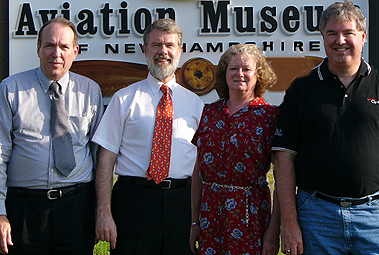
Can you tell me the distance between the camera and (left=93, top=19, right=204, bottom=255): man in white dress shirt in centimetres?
252

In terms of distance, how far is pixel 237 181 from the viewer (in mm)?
2131

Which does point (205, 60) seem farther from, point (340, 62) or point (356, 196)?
point (356, 196)

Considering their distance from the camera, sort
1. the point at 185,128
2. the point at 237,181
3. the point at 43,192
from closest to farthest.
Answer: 1. the point at 237,181
2. the point at 43,192
3. the point at 185,128

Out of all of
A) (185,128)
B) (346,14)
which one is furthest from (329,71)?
(185,128)

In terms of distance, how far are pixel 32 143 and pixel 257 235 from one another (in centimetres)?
137

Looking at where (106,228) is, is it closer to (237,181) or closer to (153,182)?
(153,182)

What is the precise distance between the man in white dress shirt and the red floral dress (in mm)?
371

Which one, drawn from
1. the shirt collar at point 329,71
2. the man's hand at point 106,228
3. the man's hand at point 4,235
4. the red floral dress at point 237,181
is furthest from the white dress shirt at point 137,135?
the shirt collar at point 329,71

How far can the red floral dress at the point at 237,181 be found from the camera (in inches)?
82.7

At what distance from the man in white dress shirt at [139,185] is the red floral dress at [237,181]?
1.22ft

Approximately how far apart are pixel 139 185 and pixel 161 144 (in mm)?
288

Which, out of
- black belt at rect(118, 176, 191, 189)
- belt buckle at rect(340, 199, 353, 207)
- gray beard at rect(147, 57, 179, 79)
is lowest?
belt buckle at rect(340, 199, 353, 207)

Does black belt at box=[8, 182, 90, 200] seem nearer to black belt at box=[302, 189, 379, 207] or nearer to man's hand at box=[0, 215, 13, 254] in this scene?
man's hand at box=[0, 215, 13, 254]

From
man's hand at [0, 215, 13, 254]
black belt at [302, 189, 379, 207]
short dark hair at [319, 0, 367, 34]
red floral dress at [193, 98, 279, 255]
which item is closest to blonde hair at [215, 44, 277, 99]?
red floral dress at [193, 98, 279, 255]
